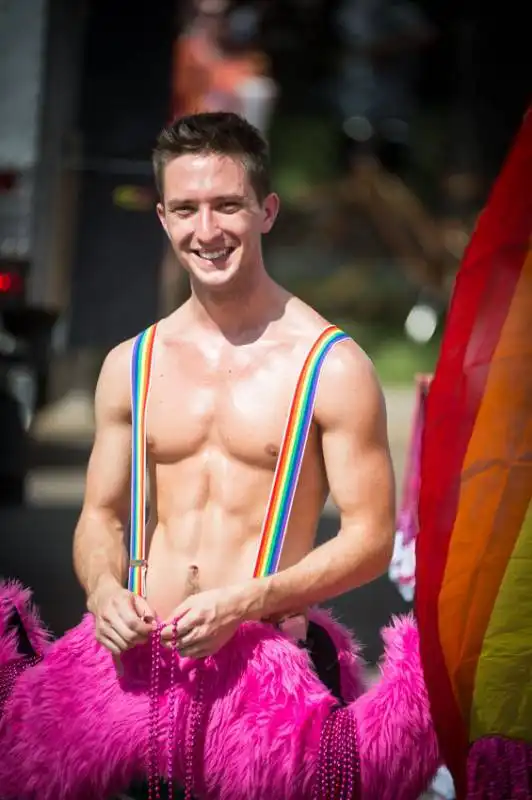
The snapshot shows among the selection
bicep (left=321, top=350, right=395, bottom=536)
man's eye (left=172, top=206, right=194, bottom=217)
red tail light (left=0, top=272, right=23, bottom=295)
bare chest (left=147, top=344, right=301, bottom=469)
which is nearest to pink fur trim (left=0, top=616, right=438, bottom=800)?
bicep (left=321, top=350, right=395, bottom=536)

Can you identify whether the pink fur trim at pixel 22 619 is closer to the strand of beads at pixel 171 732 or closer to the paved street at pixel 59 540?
the paved street at pixel 59 540

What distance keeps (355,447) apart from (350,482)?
2.6 inches

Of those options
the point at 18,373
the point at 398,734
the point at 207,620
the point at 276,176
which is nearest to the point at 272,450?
the point at 207,620

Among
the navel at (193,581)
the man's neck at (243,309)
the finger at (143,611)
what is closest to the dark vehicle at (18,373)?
the man's neck at (243,309)

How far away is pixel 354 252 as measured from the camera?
19.9 metres

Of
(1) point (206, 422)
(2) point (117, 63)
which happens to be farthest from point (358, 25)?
(1) point (206, 422)

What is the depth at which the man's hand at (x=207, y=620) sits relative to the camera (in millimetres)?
2264

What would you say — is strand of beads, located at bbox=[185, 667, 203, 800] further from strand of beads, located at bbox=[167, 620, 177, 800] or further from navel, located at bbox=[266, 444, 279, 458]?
navel, located at bbox=[266, 444, 279, 458]

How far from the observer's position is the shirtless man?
239 cm

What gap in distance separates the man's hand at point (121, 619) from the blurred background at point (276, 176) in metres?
0.69

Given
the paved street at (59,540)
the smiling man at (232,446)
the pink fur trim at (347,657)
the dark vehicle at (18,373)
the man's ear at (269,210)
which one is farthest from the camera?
the dark vehicle at (18,373)

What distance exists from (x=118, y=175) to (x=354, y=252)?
1367 centimetres

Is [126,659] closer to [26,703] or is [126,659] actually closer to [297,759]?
[26,703]

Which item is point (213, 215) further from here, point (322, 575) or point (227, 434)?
point (322, 575)
